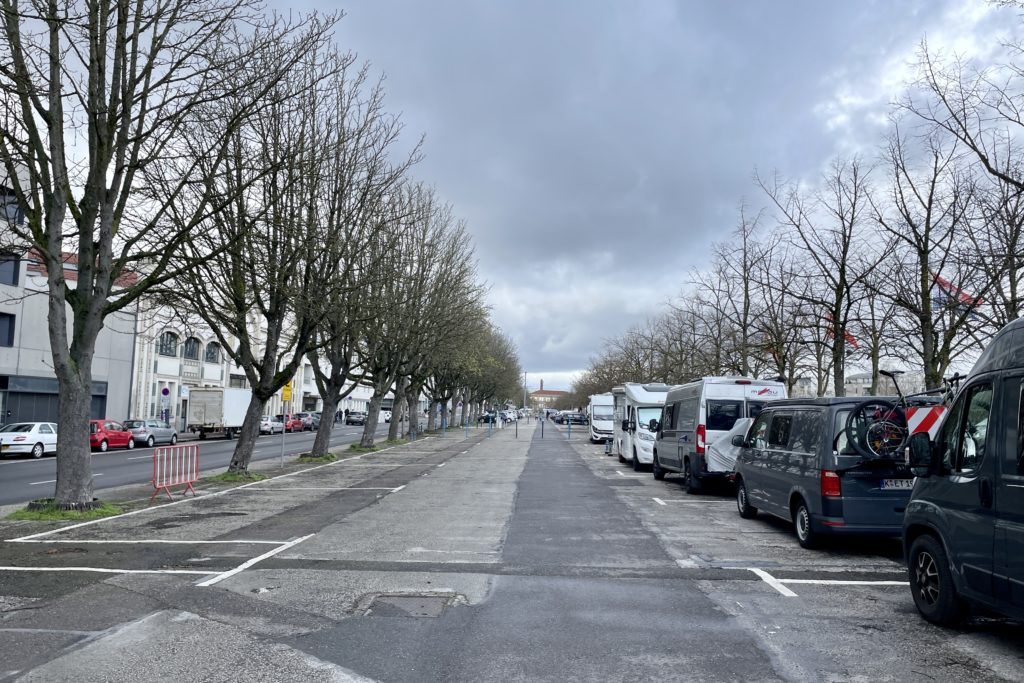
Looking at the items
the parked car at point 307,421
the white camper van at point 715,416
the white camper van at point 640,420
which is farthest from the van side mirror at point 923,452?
the parked car at point 307,421

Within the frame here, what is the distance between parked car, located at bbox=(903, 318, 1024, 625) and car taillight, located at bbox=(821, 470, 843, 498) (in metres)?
2.31

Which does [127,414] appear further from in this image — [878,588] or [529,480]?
[878,588]

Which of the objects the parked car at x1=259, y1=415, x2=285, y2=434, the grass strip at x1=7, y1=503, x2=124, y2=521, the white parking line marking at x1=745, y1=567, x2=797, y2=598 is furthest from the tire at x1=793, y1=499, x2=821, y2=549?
the parked car at x1=259, y1=415, x2=285, y2=434

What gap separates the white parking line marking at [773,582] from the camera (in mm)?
7406

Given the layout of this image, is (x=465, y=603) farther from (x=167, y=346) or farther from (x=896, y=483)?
(x=167, y=346)

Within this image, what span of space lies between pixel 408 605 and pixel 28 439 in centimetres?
2914

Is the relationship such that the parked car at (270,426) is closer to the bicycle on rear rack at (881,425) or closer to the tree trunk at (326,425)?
the tree trunk at (326,425)

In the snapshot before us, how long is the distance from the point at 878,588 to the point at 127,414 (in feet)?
156

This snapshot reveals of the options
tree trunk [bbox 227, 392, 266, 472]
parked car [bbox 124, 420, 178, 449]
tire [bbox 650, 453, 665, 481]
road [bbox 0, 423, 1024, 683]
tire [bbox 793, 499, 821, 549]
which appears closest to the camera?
road [bbox 0, 423, 1024, 683]

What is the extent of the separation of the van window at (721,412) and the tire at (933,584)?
33.4ft

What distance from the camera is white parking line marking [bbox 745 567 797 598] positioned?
24.3ft

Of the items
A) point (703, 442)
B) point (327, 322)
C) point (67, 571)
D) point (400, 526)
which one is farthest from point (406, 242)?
point (67, 571)

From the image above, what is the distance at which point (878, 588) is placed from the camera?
779 cm

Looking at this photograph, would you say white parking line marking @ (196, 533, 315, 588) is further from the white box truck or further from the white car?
the white box truck
